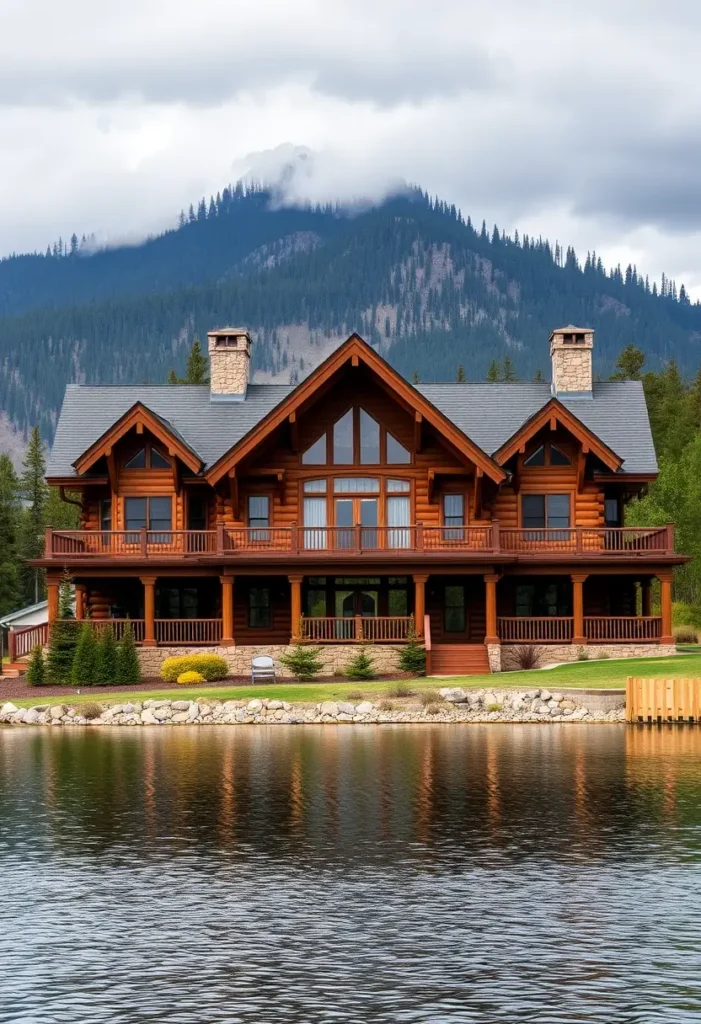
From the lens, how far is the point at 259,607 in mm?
50781

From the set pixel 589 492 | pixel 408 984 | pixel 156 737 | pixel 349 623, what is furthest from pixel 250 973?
pixel 589 492

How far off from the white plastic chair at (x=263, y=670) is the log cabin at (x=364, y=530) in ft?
7.36

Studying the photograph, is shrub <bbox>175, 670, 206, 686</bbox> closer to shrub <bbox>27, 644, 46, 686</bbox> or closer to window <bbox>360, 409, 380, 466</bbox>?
shrub <bbox>27, 644, 46, 686</bbox>

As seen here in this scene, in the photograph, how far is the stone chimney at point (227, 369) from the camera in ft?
180

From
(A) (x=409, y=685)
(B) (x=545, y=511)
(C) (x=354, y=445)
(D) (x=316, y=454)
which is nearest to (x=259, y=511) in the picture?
(D) (x=316, y=454)

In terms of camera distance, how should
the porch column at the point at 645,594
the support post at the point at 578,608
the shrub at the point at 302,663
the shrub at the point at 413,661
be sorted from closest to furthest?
1. the shrub at the point at 302,663
2. the shrub at the point at 413,661
3. the support post at the point at 578,608
4. the porch column at the point at 645,594

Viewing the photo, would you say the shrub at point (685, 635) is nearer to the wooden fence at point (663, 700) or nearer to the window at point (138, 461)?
the wooden fence at point (663, 700)

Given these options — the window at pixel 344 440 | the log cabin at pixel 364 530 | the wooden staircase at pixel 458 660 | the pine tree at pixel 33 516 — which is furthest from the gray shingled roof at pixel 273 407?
the pine tree at pixel 33 516

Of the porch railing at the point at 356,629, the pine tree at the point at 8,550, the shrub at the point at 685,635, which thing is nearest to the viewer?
the porch railing at the point at 356,629

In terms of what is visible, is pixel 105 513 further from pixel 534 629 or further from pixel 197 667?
pixel 534 629

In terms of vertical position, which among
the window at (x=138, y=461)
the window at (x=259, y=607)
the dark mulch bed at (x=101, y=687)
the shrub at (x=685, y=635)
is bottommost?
the dark mulch bed at (x=101, y=687)

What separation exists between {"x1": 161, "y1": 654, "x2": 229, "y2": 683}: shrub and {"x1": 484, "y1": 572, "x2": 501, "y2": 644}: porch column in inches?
342

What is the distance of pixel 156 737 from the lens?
34406mm

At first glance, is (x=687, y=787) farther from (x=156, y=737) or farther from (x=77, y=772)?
(x=156, y=737)
